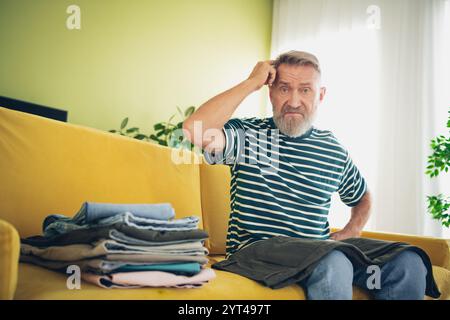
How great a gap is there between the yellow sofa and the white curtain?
1858 millimetres

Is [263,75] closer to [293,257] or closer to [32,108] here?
[293,257]

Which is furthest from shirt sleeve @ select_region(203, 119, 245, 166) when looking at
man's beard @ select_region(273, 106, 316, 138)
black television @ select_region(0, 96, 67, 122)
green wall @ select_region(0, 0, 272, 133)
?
green wall @ select_region(0, 0, 272, 133)

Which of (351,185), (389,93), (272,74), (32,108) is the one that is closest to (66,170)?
(272,74)

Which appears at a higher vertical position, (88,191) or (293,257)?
(88,191)

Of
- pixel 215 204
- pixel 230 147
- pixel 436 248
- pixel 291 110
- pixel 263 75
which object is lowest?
pixel 436 248

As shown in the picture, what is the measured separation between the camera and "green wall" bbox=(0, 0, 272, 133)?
9.52ft

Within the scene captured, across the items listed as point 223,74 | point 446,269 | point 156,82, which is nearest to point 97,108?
point 156,82

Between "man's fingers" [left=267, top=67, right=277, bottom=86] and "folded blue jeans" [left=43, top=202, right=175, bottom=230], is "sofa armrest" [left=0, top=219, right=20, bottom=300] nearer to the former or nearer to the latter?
"folded blue jeans" [left=43, top=202, right=175, bottom=230]

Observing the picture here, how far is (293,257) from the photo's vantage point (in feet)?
3.51

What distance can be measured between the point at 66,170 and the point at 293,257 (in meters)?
0.73

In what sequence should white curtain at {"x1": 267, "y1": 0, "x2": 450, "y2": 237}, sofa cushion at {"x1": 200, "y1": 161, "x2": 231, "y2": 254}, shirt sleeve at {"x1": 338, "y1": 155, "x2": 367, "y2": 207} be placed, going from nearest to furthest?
shirt sleeve at {"x1": 338, "y1": 155, "x2": 367, "y2": 207} → sofa cushion at {"x1": 200, "y1": 161, "x2": 231, "y2": 254} → white curtain at {"x1": 267, "y1": 0, "x2": 450, "y2": 237}

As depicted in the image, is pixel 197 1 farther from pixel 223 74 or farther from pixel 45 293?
pixel 45 293

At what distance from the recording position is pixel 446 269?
1.61 metres
